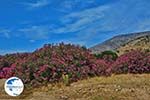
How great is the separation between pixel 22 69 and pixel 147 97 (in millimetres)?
5895

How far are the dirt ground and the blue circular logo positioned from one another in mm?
219

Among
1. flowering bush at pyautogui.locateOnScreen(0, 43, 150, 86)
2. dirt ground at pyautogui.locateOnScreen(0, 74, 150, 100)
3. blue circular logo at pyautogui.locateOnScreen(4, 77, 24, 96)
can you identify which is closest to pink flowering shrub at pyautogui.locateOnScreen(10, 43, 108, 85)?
flowering bush at pyautogui.locateOnScreen(0, 43, 150, 86)

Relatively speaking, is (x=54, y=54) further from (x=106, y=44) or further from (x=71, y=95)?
(x=106, y=44)

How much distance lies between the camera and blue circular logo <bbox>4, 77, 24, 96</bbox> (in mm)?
17312

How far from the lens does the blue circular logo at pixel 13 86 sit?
17.3m

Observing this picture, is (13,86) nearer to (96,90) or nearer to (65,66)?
(96,90)

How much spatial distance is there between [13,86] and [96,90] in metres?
2.97

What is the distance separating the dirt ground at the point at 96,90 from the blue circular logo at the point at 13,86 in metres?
0.22

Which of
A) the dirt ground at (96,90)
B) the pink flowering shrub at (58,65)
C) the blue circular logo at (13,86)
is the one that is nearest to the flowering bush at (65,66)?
the pink flowering shrub at (58,65)

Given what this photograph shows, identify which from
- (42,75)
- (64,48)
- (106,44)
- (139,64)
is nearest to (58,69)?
(42,75)

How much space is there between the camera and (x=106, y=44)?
82.5 metres

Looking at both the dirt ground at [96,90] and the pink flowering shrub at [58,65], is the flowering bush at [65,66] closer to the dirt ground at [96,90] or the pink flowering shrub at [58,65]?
the pink flowering shrub at [58,65]

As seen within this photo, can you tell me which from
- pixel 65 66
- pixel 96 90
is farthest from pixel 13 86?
pixel 65 66

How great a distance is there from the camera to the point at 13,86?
17.5m
